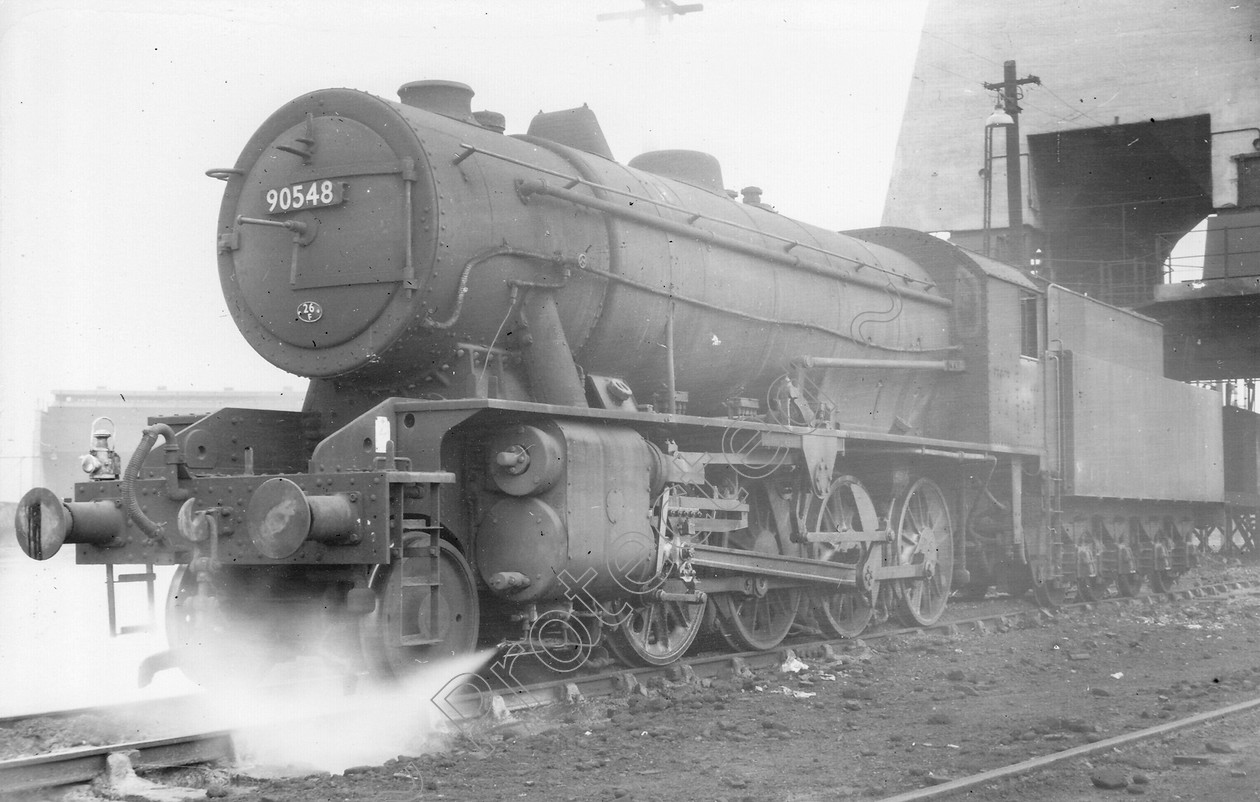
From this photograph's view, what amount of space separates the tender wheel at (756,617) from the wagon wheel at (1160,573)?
7.87 metres

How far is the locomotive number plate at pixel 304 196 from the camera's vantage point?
7113 mm

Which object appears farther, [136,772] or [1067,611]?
[1067,611]

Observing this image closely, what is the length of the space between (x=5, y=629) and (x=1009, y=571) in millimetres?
9848

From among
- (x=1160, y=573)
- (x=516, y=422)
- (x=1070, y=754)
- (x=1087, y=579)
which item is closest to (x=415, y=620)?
(x=516, y=422)

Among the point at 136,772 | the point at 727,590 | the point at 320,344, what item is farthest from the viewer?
the point at 727,590

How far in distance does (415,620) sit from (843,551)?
5.04 m

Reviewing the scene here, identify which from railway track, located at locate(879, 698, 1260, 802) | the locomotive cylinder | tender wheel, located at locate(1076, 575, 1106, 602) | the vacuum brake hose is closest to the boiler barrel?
the vacuum brake hose

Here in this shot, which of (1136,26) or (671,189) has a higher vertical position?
(1136,26)

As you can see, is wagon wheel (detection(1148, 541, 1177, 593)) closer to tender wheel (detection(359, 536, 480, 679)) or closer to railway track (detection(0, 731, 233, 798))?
tender wheel (detection(359, 536, 480, 679))

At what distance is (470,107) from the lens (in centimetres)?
805

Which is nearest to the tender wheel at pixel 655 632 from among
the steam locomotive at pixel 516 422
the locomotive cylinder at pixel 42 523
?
the steam locomotive at pixel 516 422

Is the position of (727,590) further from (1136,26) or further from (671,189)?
(1136,26)

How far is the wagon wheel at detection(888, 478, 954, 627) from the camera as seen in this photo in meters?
11.5

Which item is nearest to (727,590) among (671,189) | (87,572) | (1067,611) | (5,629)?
(671,189)
